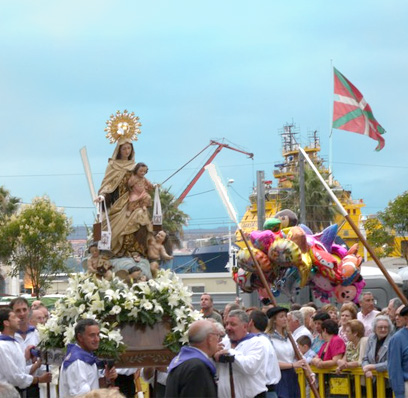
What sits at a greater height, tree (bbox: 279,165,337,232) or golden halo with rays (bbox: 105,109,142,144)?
tree (bbox: 279,165,337,232)

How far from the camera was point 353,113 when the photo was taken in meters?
A: 18.3

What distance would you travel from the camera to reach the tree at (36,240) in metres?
50.9

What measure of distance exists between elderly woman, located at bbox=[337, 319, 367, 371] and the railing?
13 cm

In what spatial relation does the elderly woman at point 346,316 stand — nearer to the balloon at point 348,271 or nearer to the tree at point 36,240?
the balloon at point 348,271

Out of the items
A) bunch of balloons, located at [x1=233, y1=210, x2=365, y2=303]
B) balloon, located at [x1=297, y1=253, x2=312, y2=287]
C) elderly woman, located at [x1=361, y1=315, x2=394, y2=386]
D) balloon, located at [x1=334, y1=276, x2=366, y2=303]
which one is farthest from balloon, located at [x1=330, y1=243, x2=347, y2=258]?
elderly woman, located at [x1=361, y1=315, x2=394, y2=386]

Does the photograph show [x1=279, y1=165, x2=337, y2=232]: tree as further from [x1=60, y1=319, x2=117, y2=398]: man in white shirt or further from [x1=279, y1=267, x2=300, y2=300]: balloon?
[x1=60, y1=319, x2=117, y2=398]: man in white shirt

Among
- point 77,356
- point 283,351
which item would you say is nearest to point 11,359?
point 77,356

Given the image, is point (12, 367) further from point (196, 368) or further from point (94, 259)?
point (94, 259)

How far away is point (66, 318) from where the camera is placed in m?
11.6

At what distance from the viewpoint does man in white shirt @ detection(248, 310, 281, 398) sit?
10.3 meters

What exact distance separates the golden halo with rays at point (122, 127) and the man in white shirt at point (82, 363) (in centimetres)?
524

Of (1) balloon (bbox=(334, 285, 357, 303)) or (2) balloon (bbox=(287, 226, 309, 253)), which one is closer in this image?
(2) balloon (bbox=(287, 226, 309, 253))

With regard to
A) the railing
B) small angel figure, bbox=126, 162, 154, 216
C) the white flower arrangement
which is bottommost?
the railing

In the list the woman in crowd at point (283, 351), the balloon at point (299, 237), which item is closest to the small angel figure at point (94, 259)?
the woman in crowd at point (283, 351)
